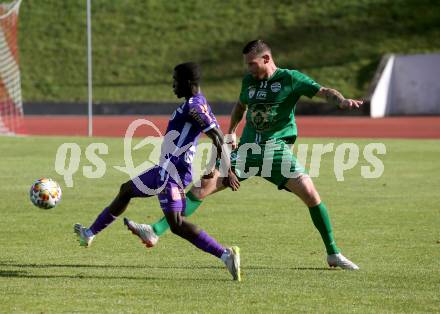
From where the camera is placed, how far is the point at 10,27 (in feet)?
117

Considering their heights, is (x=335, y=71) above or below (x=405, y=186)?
below

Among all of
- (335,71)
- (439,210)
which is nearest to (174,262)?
(439,210)

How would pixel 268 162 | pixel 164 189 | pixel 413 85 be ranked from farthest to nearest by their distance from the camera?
pixel 413 85
pixel 268 162
pixel 164 189

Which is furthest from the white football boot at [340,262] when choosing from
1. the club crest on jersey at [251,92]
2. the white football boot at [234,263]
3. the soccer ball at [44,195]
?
the soccer ball at [44,195]

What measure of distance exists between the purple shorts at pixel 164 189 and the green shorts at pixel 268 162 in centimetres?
91

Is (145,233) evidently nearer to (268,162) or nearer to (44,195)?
(268,162)

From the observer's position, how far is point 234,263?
8.33 metres

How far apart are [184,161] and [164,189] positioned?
303 millimetres

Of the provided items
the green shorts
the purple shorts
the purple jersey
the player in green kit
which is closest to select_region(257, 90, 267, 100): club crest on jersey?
the player in green kit

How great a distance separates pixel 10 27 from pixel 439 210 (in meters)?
25.1

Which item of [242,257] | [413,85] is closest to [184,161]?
[242,257]

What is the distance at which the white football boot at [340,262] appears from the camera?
903 centimetres

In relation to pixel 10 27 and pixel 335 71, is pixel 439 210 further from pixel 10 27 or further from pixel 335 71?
pixel 335 71

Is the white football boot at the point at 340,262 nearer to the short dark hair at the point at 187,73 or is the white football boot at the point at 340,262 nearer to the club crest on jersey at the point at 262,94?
the club crest on jersey at the point at 262,94
